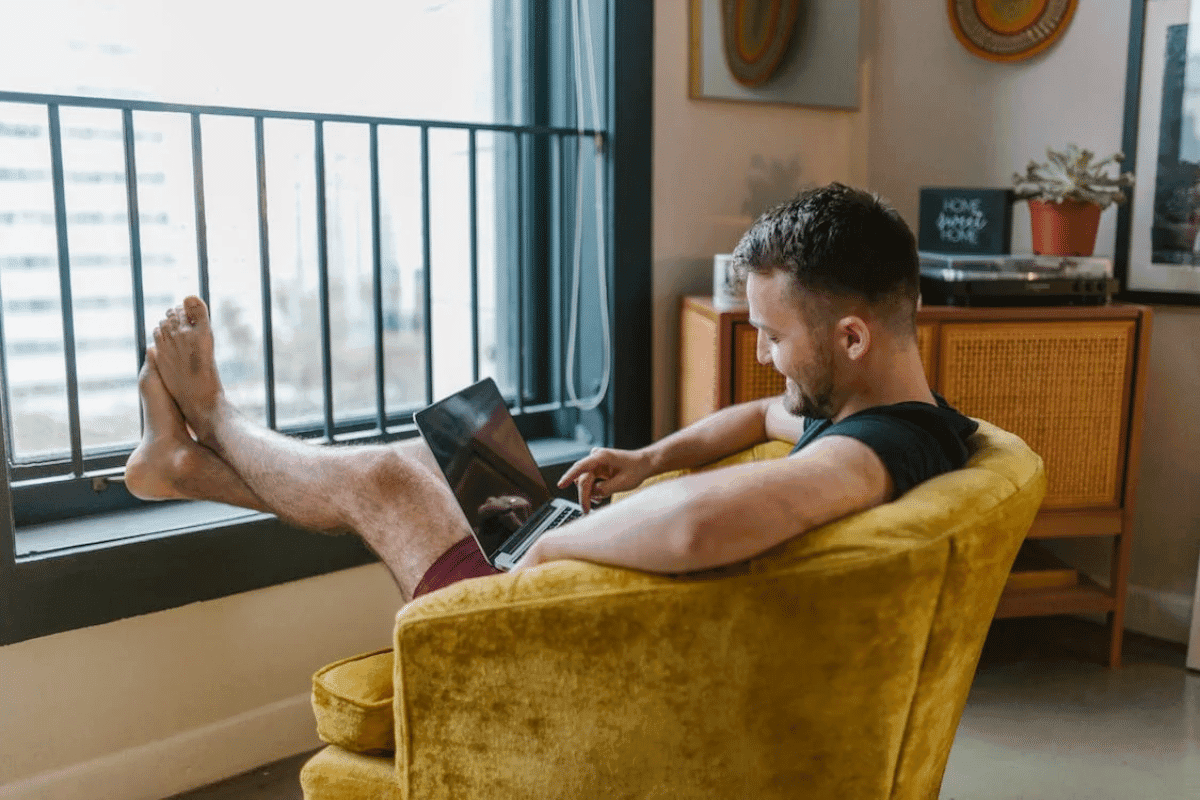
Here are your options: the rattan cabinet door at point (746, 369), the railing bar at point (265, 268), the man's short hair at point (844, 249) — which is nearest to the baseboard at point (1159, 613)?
the rattan cabinet door at point (746, 369)

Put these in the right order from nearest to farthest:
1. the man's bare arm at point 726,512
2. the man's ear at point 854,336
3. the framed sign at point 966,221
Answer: the man's bare arm at point 726,512, the man's ear at point 854,336, the framed sign at point 966,221

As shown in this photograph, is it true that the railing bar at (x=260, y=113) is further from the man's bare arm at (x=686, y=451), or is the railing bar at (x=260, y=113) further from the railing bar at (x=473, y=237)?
the man's bare arm at (x=686, y=451)

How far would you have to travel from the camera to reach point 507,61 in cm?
280

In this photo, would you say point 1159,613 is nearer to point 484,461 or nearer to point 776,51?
point 776,51

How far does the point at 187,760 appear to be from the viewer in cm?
212

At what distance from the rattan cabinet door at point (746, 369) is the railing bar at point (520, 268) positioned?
571 mm

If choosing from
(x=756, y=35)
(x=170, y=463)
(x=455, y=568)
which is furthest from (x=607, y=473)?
(x=756, y=35)

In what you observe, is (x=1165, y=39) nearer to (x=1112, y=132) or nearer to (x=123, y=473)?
(x=1112, y=132)

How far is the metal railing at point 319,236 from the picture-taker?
6.59ft

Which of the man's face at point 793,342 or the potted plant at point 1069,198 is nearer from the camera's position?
the man's face at point 793,342

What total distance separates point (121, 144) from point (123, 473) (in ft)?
2.15

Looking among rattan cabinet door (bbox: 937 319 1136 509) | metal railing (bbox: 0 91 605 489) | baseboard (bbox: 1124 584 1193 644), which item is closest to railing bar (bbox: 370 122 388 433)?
metal railing (bbox: 0 91 605 489)

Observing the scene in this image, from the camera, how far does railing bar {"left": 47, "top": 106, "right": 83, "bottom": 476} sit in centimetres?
197

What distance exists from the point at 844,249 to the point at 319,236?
132 centimetres
